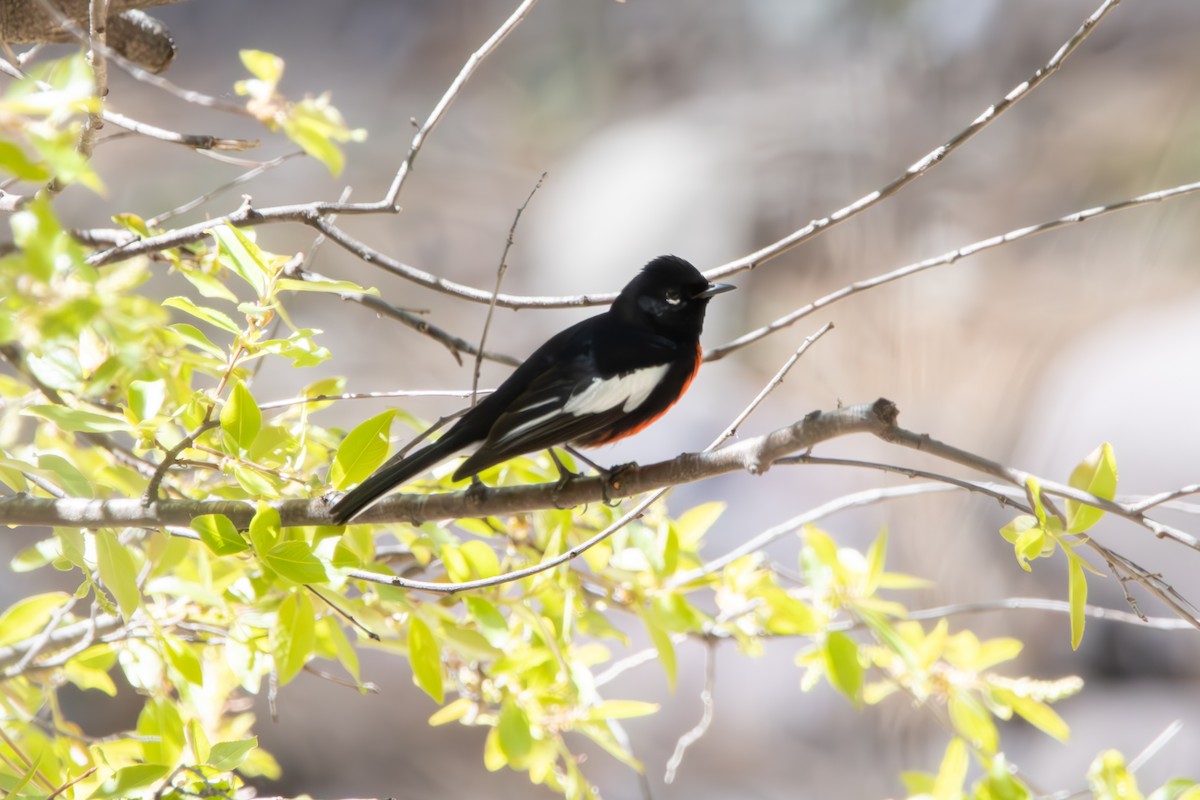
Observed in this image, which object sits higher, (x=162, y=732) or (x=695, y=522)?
(x=695, y=522)

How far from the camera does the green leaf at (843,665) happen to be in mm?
1891

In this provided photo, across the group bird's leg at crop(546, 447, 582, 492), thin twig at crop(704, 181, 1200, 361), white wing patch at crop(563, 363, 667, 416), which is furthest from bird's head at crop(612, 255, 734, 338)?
thin twig at crop(704, 181, 1200, 361)

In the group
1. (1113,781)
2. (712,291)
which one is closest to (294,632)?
(712,291)

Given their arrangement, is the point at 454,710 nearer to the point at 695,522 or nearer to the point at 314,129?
the point at 695,522

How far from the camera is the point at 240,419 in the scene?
1.62 m

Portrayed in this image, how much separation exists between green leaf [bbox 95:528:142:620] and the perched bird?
12.6 inches

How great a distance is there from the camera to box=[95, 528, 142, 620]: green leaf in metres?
1.55

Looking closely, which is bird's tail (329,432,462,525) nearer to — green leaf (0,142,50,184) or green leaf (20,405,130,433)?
green leaf (20,405,130,433)

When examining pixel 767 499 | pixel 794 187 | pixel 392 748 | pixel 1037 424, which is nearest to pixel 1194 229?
pixel 1037 424

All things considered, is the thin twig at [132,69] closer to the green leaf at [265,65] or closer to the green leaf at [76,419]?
the green leaf at [76,419]

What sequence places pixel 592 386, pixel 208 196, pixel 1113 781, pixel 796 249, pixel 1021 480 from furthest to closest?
pixel 796 249
pixel 592 386
pixel 208 196
pixel 1113 781
pixel 1021 480

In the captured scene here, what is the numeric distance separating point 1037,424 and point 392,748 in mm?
4027

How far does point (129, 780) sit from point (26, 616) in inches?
25.0

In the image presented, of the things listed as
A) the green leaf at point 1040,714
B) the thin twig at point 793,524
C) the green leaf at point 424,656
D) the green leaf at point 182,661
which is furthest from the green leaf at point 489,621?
the green leaf at point 1040,714
